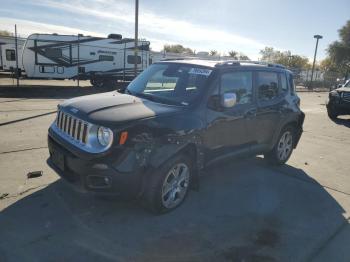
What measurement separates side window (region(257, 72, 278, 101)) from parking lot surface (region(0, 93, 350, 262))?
136 cm

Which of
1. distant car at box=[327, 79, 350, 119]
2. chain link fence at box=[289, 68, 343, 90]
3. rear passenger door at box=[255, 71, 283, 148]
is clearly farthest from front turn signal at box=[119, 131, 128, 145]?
chain link fence at box=[289, 68, 343, 90]

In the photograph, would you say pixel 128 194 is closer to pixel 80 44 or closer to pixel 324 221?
pixel 324 221

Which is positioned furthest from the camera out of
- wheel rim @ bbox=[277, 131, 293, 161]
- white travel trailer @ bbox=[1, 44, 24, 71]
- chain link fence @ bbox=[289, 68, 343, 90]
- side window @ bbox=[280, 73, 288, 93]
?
chain link fence @ bbox=[289, 68, 343, 90]

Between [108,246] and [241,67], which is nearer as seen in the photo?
[108,246]

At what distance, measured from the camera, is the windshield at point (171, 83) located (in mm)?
4438

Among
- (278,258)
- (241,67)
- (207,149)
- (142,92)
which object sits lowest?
(278,258)

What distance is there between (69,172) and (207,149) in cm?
Answer: 176

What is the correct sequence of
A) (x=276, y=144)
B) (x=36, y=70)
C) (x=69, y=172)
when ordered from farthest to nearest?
1. (x=36, y=70)
2. (x=276, y=144)
3. (x=69, y=172)

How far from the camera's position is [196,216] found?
4102 mm

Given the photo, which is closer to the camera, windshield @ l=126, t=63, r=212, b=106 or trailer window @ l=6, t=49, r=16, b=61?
windshield @ l=126, t=63, r=212, b=106

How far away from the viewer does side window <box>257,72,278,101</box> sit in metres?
5.39

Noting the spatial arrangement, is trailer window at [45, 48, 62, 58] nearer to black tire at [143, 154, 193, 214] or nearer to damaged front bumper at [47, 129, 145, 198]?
damaged front bumper at [47, 129, 145, 198]

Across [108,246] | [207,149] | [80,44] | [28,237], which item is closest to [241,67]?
[207,149]

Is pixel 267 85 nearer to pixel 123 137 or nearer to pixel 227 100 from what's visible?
pixel 227 100
